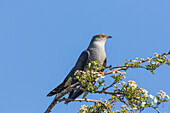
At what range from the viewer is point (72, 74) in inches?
271

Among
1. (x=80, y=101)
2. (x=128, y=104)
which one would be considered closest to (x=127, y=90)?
(x=128, y=104)

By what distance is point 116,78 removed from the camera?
4809mm

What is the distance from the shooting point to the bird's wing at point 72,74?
6.45 metres

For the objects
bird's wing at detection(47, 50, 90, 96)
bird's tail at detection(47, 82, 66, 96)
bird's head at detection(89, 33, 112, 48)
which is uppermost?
bird's head at detection(89, 33, 112, 48)

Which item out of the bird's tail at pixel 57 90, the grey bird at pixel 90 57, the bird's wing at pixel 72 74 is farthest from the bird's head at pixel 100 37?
the bird's tail at pixel 57 90

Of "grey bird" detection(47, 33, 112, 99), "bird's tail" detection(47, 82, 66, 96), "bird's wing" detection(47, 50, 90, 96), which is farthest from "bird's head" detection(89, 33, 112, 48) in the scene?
"bird's tail" detection(47, 82, 66, 96)

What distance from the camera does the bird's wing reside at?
6.45m

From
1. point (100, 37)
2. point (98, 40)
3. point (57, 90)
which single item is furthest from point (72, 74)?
point (100, 37)

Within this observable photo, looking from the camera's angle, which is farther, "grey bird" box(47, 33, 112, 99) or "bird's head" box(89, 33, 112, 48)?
"bird's head" box(89, 33, 112, 48)

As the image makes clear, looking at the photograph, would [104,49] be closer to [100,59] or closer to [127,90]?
[100,59]

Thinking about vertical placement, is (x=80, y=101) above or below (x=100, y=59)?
below

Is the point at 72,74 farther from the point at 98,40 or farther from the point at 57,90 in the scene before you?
the point at 98,40

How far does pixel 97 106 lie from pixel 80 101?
1.19ft

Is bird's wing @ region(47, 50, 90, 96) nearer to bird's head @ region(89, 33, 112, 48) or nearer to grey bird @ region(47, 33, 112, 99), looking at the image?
grey bird @ region(47, 33, 112, 99)
